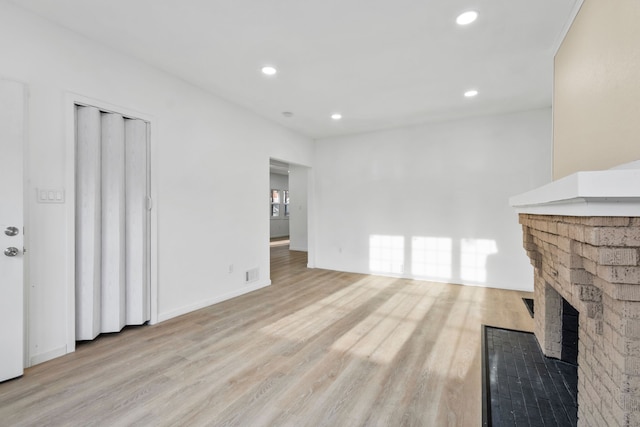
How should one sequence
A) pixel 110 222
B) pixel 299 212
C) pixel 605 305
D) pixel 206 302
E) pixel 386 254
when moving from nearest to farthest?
pixel 605 305
pixel 110 222
pixel 206 302
pixel 386 254
pixel 299 212

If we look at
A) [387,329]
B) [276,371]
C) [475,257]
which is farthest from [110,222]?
[475,257]

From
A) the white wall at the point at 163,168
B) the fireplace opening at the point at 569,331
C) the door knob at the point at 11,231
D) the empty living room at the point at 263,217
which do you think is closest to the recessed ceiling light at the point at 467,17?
the empty living room at the point at 263,217

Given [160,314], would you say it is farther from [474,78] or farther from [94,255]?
[474,78]

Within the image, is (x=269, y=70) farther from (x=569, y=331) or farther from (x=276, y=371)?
(x=569, y=331)

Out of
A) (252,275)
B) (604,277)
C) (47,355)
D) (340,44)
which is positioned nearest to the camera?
(604,277)

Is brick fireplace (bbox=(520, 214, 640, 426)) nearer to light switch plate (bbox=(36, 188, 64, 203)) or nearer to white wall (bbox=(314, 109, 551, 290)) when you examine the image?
white wall (bbox=(314, 109, 551, 290))

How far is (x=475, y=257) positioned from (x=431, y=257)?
0.66 meters

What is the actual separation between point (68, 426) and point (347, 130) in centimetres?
507

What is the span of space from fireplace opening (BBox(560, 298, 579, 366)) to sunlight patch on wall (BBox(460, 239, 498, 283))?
2.25 meters

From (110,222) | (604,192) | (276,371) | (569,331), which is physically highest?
(604,192)

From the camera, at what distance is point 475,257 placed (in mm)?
4680

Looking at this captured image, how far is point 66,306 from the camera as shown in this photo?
2438mm

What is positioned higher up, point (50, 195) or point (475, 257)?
point (50, 195)

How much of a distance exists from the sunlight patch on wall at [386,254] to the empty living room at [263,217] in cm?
97
